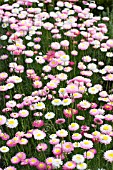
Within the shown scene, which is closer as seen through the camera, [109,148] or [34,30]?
[109,148]

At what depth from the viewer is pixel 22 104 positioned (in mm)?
3291

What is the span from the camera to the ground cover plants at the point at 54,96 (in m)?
2.91

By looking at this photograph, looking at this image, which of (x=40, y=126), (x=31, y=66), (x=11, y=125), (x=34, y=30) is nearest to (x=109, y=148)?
(x=40, y=126)

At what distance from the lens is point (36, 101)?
329 cm

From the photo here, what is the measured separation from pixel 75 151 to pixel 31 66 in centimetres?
124

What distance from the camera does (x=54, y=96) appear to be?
141 inches

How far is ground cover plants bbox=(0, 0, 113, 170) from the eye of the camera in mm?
2910

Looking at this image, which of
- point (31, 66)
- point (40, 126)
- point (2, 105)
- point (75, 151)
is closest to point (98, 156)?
point (75, 151)

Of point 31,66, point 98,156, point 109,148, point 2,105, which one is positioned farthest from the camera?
point 31,66

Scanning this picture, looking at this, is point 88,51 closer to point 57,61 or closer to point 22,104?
point 57,61

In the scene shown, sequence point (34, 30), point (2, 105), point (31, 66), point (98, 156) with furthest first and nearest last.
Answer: point (34, 30) → point (31, 66) → point (2, 105) → point (98, 156)

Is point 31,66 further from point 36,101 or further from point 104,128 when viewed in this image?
point 104,128

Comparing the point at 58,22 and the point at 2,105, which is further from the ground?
the point at 58,22

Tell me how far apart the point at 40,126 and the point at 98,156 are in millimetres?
470
